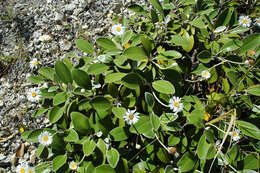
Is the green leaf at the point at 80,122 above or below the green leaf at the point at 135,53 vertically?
below

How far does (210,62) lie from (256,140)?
71cm

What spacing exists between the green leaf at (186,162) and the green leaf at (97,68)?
84 cm

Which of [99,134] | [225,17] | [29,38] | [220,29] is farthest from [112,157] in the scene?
[29,38]

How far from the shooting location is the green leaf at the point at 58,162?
5.65 ft

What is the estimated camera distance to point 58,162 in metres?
1.75

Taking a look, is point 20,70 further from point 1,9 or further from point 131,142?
point 131,142

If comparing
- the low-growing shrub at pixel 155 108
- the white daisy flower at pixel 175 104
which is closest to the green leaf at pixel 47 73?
the low-growing shrub at pixel 155 108

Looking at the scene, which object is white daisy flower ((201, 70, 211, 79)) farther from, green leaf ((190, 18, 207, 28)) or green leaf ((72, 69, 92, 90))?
green leaf ((72, 69, 92, 90))

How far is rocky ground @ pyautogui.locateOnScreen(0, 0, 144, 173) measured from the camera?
227 centimetres

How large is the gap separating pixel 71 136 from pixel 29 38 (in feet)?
4.77

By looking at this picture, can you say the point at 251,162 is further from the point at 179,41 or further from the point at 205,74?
the point at 179,41

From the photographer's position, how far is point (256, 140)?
5.86 ft

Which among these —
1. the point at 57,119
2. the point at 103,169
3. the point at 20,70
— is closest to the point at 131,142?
the point at 103,169

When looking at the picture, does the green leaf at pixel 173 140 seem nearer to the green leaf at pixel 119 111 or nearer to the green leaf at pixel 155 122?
the green leaf at pixel 155 122
